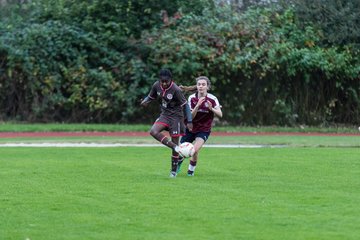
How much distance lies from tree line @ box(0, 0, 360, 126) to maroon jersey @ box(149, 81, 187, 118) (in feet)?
49.2

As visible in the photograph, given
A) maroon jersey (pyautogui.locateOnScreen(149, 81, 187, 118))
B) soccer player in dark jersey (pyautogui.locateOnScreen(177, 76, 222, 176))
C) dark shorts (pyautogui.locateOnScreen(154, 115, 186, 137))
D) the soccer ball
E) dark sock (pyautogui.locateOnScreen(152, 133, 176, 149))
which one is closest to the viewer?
the soccer ball

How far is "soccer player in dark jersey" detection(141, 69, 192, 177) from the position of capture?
15.6m

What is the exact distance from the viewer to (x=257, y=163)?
1842 centimetres

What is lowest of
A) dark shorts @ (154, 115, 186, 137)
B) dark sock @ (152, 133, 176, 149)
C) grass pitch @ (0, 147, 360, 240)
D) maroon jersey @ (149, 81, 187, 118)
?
grass pitch @ (0, 147, 360, 240)

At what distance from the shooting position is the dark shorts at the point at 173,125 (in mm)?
15836

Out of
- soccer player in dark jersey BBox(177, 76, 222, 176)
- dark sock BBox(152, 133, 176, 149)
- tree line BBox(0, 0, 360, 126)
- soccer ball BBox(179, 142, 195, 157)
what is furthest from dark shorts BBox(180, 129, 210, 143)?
tree line BBox(0, 0, 360, 126)

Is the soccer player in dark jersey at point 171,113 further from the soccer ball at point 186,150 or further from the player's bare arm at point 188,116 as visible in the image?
the soccer ball at point 186,150

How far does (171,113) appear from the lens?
628 inches

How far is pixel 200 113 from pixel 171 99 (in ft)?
2.46

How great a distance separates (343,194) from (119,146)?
10.9 metres

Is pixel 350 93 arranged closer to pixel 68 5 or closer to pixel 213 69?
pixel 213 69

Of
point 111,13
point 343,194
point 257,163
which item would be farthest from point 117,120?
point 343,194

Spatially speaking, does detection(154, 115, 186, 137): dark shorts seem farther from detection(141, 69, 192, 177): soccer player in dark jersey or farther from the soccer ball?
the soccer ball

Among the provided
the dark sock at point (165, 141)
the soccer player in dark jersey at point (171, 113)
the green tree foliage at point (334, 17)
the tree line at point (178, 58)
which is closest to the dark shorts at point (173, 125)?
the soccer player in dark jersey at point (171, 113)
